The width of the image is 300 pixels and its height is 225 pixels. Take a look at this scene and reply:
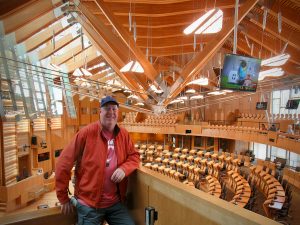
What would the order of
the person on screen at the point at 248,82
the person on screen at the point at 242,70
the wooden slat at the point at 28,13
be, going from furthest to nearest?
the wooden slat at the point at 28,13
the person on screen at the point at 248,82
the person on screen at the point at 242,70

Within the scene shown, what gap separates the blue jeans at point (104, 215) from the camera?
2.35m

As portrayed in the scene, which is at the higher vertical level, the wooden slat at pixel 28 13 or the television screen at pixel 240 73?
the wooden slat at pixel 28 13

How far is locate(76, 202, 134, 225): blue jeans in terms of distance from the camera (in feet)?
7.71

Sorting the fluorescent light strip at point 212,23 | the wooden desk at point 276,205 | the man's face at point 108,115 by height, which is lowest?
the wooden desk at point 276,205

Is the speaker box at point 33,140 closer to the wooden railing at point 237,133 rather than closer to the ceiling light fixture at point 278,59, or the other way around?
the wooden railing at point 237,133

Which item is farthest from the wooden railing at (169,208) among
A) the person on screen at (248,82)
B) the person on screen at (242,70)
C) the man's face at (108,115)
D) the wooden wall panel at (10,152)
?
the wooden wall panel at (10,152)

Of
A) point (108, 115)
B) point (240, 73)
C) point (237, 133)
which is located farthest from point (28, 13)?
point (237, 133)

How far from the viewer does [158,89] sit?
439 inches

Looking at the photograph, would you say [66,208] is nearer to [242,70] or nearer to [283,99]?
[242,70]

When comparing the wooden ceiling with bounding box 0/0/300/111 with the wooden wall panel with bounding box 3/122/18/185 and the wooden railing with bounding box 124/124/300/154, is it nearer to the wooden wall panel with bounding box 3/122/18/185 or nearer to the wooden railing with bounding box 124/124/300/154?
the wooden railing with bounding box 124/124/300/154

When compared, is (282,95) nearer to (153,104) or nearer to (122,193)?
(153,104)

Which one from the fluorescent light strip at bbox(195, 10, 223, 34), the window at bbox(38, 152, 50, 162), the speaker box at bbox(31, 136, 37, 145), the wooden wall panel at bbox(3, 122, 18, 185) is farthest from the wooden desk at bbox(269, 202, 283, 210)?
the window at bbox(38, 152, 50, 162)

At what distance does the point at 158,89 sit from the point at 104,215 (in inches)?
353

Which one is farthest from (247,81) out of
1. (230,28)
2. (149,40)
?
(149,40)
